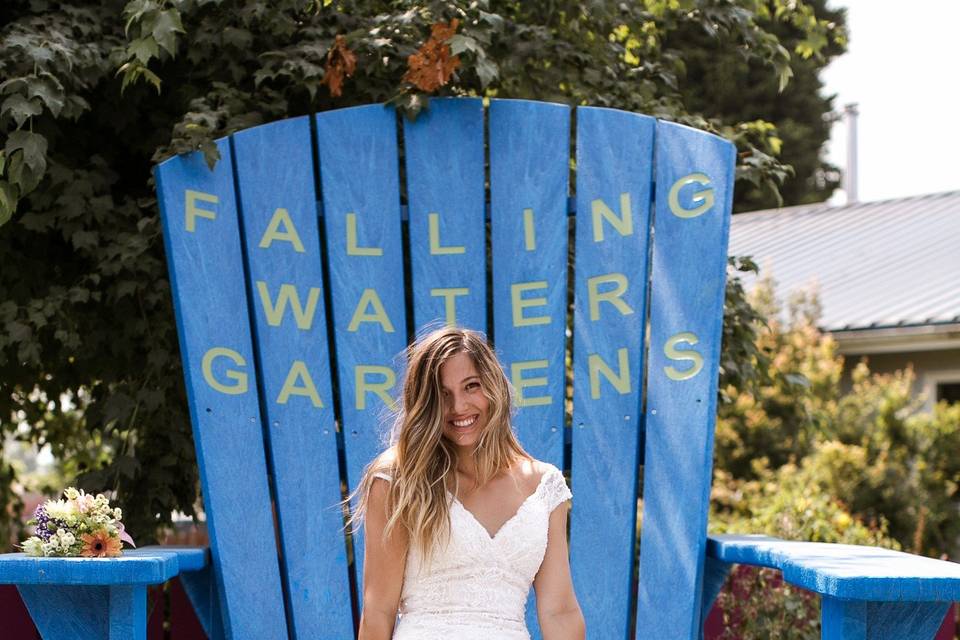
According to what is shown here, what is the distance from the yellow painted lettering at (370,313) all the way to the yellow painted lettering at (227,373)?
10.2 inches

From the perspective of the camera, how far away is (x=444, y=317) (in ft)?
9.24

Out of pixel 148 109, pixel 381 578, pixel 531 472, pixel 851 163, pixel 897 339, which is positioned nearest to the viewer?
pixel 381 578

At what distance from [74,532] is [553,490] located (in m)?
0.83

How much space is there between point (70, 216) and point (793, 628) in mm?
2221

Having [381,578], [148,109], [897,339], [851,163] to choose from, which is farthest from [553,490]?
[851,163]

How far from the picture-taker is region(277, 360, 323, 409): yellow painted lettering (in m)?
2.73

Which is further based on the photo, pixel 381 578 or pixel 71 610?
pixel 71 610

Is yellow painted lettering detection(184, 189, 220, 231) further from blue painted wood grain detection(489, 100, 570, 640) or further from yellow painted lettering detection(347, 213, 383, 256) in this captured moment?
blue painted wood grain detection(489, 100, 570, 640)

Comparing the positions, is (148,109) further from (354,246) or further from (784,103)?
(784,103)

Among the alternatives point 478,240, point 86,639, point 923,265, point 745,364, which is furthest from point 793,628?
point 923,265

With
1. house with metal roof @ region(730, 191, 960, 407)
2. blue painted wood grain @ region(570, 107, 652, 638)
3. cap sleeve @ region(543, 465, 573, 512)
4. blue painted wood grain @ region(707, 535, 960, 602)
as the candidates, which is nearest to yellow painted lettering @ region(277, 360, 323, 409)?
blue painted wood grain @ region(570, 107, 652, 638)

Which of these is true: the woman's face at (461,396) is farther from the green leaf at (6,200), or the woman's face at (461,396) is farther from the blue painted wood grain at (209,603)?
the green leaf at (6,200)

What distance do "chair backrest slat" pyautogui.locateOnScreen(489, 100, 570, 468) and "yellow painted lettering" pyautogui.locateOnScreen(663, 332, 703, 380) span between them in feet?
0.78

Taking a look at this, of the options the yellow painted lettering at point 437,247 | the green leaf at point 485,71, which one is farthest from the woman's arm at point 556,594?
the green leaf at point 485,71
